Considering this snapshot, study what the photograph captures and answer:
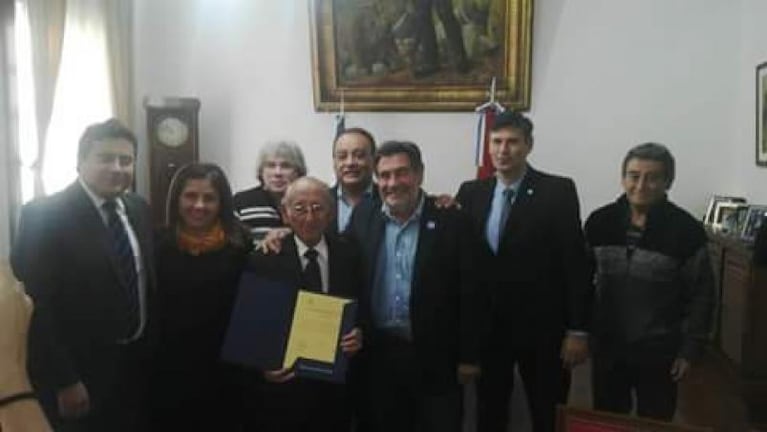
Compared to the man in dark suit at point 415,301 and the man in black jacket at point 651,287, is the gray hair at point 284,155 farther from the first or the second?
the man in black jacket at point 651,287

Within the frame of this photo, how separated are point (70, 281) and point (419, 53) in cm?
255

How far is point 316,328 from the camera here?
6.40ft

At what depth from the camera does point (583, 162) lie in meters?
3.86

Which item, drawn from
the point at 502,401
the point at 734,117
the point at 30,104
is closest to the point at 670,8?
the point at 734,117

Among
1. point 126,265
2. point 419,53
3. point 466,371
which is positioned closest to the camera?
point 126,265

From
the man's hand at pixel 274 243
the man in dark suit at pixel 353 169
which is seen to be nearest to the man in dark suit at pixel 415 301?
the man's hand at pixel 274 243

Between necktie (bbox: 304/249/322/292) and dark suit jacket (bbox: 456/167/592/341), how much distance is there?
0.71 m

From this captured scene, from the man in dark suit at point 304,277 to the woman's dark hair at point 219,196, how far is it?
14 cm

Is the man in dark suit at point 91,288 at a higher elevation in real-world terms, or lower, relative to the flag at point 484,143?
lower

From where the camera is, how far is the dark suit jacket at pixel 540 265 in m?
2.42

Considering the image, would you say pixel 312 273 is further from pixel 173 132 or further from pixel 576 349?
pixel 173 132

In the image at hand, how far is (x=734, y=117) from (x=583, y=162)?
2.67 feet

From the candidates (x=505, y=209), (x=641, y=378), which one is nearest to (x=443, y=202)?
(x=505, y=209)

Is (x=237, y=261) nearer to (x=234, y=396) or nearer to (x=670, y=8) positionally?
(x=234, y=396)
